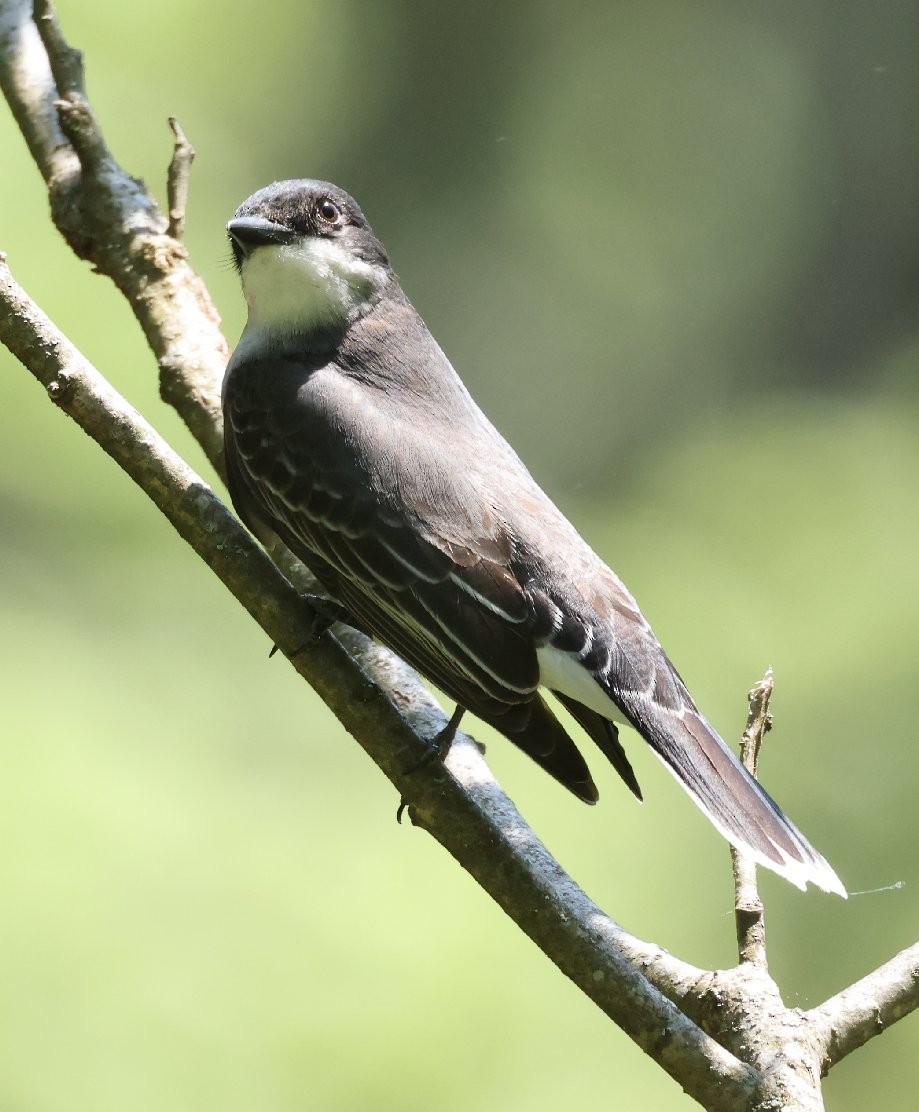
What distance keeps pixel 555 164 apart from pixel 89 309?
332 centimetres

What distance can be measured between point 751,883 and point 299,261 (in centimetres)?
151

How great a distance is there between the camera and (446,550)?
2.50 meters

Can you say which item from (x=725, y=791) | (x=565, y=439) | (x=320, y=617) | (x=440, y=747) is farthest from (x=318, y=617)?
(x=565, y=439)

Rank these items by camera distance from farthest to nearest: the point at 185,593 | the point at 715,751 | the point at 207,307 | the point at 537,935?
1. the point at 185,593
2. the point at 207,307
3. the point at 715,751
4. the point at 537,935

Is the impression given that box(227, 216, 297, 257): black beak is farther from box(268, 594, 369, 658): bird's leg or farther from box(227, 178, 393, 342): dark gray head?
box(268, 594, 369, 658): bird's leg

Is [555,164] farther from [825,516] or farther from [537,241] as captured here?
[825,516]

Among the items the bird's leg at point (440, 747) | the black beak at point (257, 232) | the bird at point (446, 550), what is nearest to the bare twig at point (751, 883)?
the bird at point (446, 550)

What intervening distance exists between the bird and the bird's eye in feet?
0.22

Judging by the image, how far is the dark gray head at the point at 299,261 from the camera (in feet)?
9.41

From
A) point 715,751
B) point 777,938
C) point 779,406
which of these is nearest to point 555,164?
point 779,406

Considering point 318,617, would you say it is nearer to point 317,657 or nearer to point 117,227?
point 317,657

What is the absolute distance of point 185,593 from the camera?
5238mm

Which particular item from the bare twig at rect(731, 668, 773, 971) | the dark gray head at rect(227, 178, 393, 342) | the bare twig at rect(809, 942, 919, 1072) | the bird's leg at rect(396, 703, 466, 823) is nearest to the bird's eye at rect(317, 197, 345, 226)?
the dark gray head at rect(227, 178, 393, 342)

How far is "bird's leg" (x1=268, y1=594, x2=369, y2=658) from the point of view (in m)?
2.19
